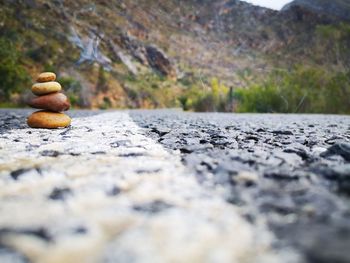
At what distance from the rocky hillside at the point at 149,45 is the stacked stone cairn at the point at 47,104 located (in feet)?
73.4

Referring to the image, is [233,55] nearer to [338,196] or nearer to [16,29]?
[16,29]

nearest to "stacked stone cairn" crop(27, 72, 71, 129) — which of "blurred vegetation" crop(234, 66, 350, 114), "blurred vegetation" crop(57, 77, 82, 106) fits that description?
"blurred vegetation" crop(234, 66, 350, 114)

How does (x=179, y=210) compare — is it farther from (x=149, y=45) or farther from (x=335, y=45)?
(x=149, y=45)

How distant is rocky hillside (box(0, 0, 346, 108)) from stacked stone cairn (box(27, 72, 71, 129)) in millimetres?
22367

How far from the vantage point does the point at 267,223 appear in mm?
1364

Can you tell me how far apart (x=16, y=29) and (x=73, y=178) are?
43098 mm

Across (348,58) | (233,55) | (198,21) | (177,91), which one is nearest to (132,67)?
(177,91)

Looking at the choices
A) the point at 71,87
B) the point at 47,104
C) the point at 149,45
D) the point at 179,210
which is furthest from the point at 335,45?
the point at 149,45

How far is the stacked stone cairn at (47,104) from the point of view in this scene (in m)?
5.81

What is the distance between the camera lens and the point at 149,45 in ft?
197

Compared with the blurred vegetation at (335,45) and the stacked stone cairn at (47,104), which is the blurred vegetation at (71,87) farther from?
the stacked stone cairn at (47,104)

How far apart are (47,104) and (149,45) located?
5635cm

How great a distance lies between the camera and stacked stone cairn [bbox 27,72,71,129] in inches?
229

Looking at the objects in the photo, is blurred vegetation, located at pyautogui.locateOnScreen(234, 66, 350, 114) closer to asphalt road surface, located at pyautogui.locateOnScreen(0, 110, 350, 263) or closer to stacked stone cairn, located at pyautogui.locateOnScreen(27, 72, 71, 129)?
stacked stone cairn, located at pyautogui.locateOnScreen(27, 72, 71, 129)
